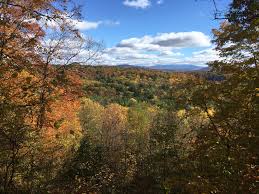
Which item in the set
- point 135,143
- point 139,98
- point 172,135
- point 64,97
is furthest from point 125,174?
point 139,98

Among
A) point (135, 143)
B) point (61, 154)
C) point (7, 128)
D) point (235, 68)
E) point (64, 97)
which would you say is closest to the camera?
point (7, 128)

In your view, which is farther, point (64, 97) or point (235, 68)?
point (64, 97)

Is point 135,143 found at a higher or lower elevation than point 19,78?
lower

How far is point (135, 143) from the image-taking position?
3909cm

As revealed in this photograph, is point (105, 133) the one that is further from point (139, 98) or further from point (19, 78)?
point (139, 98)

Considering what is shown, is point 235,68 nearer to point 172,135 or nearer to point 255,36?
point 255,36

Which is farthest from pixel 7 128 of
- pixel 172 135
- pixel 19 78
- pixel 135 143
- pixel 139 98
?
pixel 139 98

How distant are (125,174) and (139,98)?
94096mm

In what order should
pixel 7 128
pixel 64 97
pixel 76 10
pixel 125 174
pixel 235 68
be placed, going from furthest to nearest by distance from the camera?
pixel 125 174, pixel 64 97, pixel 235 68, pixel 7 128, pixel 76 10

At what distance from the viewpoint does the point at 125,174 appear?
28.8m

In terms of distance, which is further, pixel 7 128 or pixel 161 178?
pixel 161 178

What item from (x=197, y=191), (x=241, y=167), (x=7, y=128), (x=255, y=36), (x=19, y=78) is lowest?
(x=197, y=191)

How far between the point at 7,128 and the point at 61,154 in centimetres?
1009

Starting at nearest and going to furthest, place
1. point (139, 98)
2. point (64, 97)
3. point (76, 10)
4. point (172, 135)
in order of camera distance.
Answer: point (76, 10)
point (64, 97)
point (172, 135)
point (139, 98)
